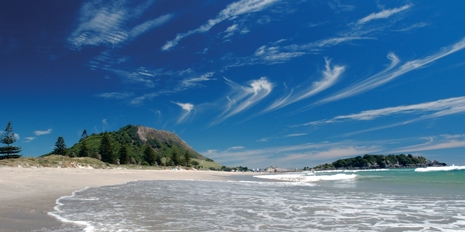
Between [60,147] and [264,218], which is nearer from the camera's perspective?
[264,218]

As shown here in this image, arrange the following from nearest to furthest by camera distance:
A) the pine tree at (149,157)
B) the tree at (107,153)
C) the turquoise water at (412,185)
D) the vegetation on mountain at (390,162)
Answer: the turquoise water at (412,185), the tree at (107,153), the pine tree at (149,157), the vegetation on mountain at (390,162)

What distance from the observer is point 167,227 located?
6.47 metres

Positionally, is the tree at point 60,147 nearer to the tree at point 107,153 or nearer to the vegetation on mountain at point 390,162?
the tree at point 107,153

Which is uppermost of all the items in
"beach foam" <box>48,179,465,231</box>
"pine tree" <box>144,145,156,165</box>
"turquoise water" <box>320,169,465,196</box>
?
"pine tree" <box>144,145,156,165</box>

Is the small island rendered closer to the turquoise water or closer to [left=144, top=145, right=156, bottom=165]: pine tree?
[left=144, top=145, right=156, bottom=165]: pine tree

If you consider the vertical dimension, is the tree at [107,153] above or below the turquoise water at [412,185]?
above

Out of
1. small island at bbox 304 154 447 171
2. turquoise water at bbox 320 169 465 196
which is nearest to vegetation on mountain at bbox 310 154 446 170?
small island at bbox 304 154 447 171

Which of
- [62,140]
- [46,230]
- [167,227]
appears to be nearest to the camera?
[46,230]

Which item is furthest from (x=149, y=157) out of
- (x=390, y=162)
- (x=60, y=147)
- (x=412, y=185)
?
(x=390, y=162)

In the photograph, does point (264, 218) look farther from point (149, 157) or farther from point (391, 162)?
point (391, 162)

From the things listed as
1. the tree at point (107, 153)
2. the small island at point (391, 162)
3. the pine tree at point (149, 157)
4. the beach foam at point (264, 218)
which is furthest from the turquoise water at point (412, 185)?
the small island at point (391, 162)

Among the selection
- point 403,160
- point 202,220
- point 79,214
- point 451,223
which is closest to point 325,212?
point 451,223

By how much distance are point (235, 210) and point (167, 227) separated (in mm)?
3241

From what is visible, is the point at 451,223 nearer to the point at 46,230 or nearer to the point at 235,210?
the point at 235,210
